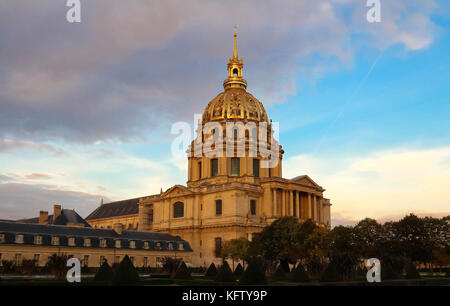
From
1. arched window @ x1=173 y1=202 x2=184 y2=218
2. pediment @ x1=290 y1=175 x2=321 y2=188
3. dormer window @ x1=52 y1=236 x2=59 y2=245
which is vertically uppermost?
pediment @ x1=290 y1=175 x2=321 y2=188

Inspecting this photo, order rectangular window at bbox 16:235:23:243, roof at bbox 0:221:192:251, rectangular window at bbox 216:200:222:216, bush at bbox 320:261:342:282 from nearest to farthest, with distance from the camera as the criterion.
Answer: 1. bush at bbox 320:261:342:282
2. rectangular window at bbox 16:235:23:243
3. roof at bbox 0:221:192:251
4. rectangular window at bbox 216:200:222:216

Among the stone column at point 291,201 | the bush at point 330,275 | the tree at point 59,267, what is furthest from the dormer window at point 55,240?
the bush at point 330,275

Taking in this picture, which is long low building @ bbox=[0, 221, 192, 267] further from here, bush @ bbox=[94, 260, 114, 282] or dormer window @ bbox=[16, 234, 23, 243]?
bush @ bbox=[94, 260, 114, 282]

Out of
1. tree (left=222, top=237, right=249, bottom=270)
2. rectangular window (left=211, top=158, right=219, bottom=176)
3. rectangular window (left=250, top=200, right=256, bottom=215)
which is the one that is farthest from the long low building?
rectangular window (left=211, top=158, right=219, bottom=176)

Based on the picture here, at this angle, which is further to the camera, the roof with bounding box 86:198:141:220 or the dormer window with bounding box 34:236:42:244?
the roof with bounding box 86:198:141:220

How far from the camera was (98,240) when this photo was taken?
69938 millimetres

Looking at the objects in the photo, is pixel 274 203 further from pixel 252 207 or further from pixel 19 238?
pixel 19 238

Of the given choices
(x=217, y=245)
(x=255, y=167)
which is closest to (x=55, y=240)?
(x=217, y=245)

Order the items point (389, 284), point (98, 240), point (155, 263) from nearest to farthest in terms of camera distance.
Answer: point (389, 284) → point (98, 240) → point (155, 263)

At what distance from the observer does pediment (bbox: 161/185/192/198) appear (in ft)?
283
